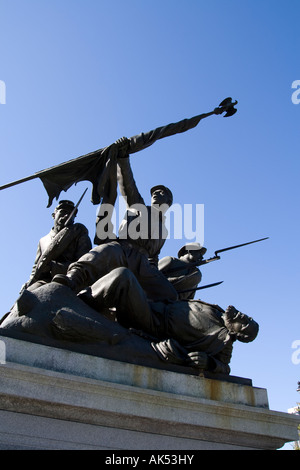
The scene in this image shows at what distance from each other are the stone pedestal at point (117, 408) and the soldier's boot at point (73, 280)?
3.17ft

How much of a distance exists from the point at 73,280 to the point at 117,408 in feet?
5.69

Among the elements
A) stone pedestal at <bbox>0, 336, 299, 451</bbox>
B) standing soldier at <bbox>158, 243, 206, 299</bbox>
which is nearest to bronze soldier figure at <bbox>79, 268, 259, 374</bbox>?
stone pedestal at <bbox>0, 336, 299, 451</bbox>

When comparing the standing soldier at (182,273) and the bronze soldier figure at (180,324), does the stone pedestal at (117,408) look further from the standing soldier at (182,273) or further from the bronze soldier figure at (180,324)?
the standing soldier at (182,273)

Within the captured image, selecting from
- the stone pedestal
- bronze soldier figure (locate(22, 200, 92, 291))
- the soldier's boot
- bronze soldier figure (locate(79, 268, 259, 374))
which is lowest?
the stone pedestal

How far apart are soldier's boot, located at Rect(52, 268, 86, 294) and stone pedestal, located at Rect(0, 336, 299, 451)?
0.97 meters

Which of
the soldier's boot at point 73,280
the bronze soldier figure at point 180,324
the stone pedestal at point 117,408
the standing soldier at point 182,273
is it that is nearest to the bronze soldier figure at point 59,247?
the soldier's boot at point 73,280

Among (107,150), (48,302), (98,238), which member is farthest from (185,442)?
(107,150)

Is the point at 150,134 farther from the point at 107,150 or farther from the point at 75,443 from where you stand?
the point at 75,443

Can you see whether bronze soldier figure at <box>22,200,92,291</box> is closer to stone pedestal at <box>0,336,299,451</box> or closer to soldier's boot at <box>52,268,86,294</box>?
soldier's boot at <box>52,268,86,294</box>

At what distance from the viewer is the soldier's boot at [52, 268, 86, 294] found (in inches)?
199

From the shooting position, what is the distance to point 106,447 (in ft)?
13.2

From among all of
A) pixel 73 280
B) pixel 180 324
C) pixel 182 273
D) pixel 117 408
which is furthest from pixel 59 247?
pixel 117 408
